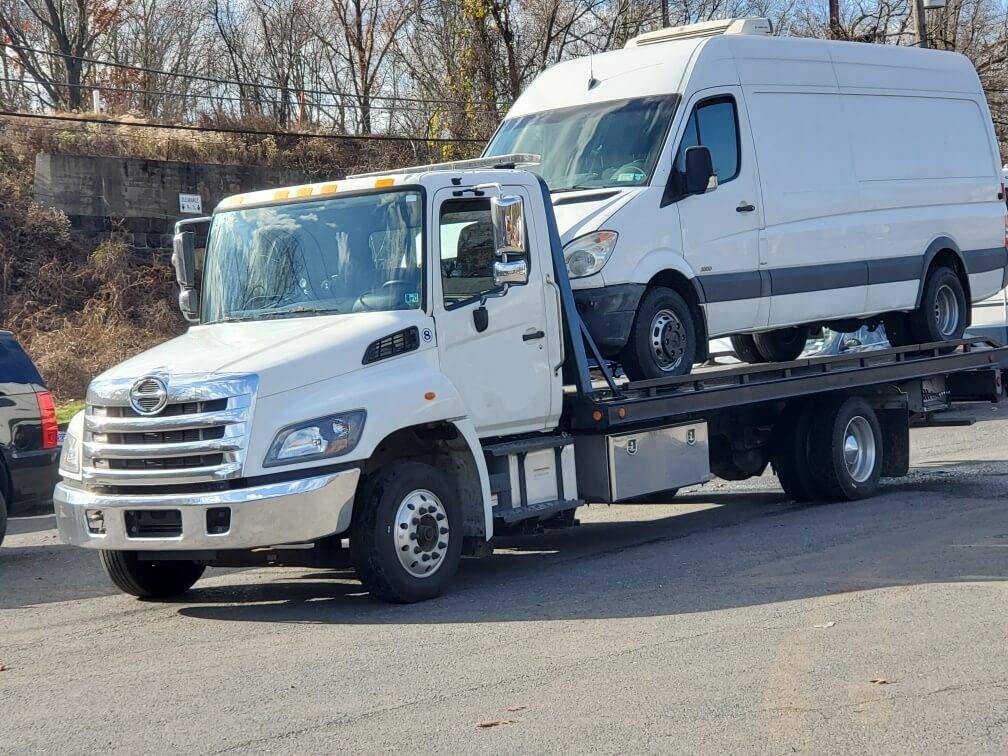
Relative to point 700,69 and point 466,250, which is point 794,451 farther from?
point 466,250

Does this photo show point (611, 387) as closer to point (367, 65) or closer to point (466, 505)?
point (466, 505)

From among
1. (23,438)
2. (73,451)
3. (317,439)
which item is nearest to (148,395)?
(73,451)

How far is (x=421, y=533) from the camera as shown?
26.3ft

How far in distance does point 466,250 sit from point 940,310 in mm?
6404

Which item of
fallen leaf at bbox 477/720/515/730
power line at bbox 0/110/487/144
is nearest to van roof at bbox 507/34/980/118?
fallen leaf at bbox 477/720/515/730

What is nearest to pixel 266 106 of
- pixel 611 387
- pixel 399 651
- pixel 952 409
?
pixel 952 409

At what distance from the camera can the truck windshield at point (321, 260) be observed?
825cm

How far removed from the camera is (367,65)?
36.0 metres

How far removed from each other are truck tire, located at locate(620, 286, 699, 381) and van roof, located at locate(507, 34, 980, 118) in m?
1.70

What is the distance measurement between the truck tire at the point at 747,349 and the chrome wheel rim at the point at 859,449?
1.56 meters

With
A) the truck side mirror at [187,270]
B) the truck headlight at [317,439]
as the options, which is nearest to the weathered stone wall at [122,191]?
the truck side mirror at [187,270]

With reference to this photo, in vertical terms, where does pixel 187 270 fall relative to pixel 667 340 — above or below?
above

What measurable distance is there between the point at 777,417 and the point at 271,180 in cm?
1861

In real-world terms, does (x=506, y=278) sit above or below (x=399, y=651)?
above
